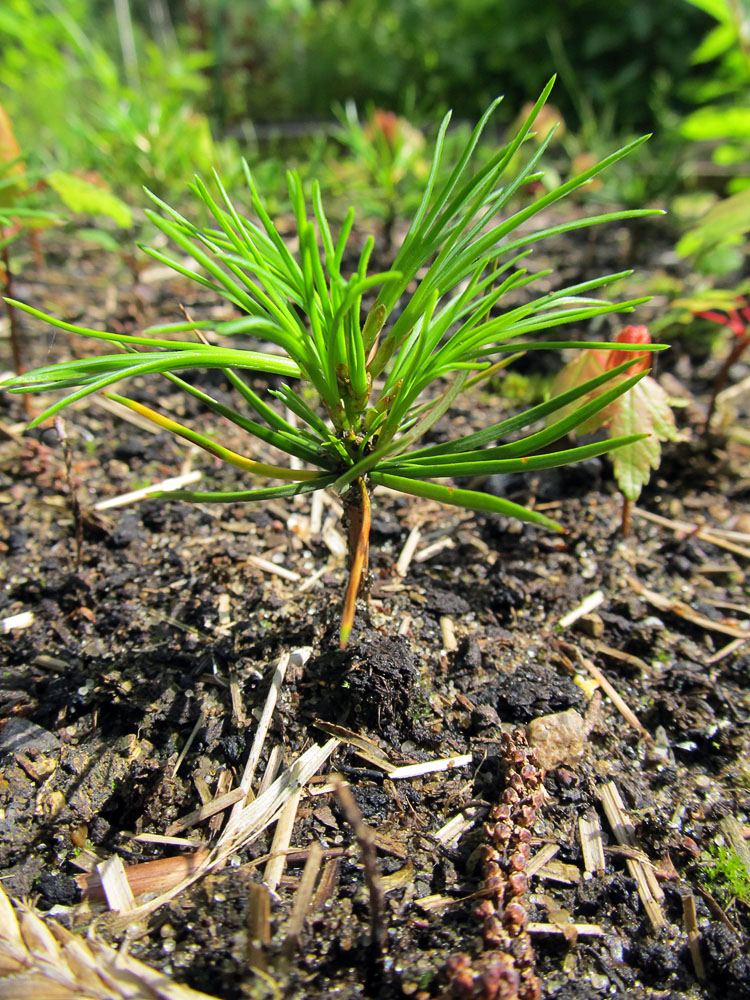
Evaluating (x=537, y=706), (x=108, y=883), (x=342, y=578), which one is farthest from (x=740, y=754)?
(x=108, y=883)

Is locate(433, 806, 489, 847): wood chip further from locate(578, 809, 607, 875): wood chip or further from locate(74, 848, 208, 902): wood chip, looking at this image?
locate(74, 848, 208, 902): wood chip

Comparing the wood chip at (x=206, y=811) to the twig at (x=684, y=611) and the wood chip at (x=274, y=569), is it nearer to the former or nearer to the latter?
the wood chip at (x=274, y=569)

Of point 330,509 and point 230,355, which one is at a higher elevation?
point 230,355

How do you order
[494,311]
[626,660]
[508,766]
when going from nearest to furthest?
[508,766] → [626,660] → [494,311]

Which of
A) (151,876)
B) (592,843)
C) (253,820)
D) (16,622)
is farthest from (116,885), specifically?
(592,843)

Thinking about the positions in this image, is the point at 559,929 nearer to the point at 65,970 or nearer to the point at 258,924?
the point at 258,924

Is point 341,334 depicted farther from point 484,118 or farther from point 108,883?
point 108,883
